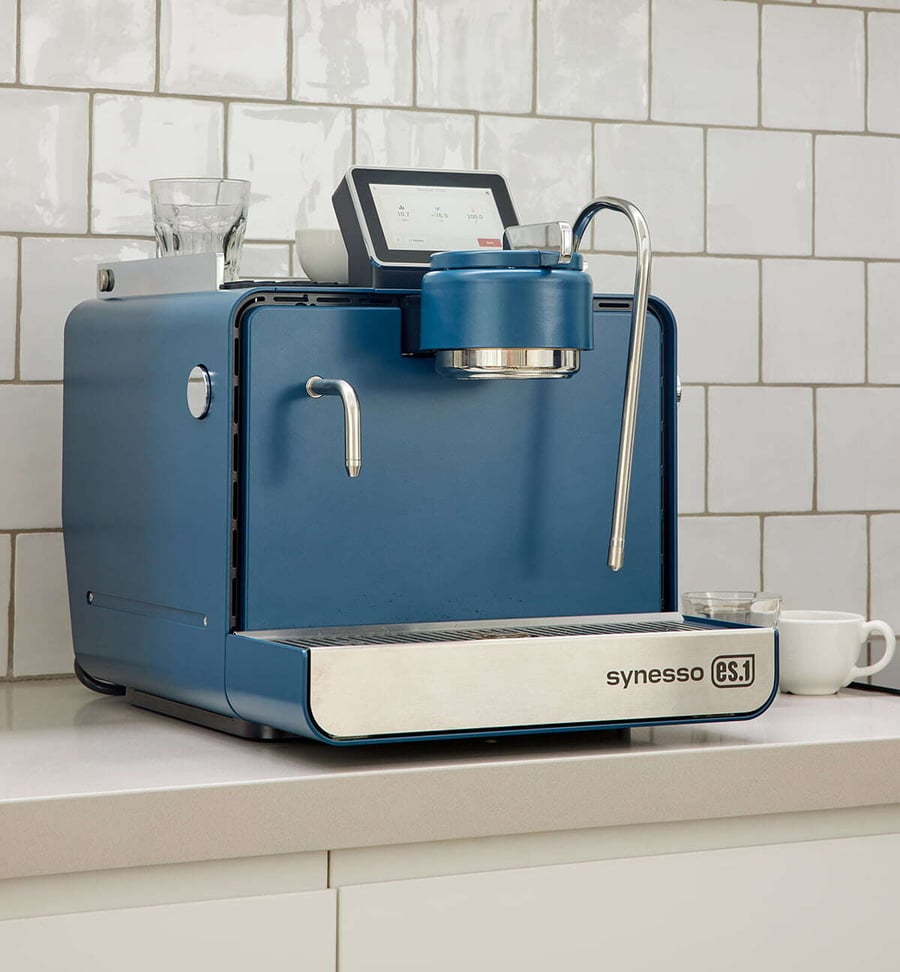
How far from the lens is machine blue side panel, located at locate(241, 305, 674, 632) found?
1.00 metres

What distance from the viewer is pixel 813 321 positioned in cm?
165

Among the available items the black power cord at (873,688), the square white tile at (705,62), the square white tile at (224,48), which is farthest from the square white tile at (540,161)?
the black power cord at (873,688)

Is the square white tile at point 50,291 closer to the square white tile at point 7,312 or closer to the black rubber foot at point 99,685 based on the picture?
the square white tile at point 7,312

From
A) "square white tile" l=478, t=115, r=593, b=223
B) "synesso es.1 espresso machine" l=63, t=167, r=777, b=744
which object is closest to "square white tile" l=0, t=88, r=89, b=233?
"synesso es.1 espresso machine" l=63, t=167, r=777, b=744

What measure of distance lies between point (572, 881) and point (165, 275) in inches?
21.1

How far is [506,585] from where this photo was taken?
108cm

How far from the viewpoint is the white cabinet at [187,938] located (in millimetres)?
872

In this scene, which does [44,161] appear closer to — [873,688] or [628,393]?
[628,393]

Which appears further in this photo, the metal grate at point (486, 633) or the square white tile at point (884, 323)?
the square white tile at point (884, 323)

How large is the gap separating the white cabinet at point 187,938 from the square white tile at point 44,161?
2.35ft

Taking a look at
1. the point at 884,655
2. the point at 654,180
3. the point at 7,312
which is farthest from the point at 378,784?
the point at 654,180

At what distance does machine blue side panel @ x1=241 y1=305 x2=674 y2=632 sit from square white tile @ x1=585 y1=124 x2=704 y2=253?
47cm

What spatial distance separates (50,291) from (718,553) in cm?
73

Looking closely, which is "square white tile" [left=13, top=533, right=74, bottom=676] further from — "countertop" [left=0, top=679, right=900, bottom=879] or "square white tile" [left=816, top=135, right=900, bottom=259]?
"square white tile" [left=816, top=135, right=900, bottom=259]
